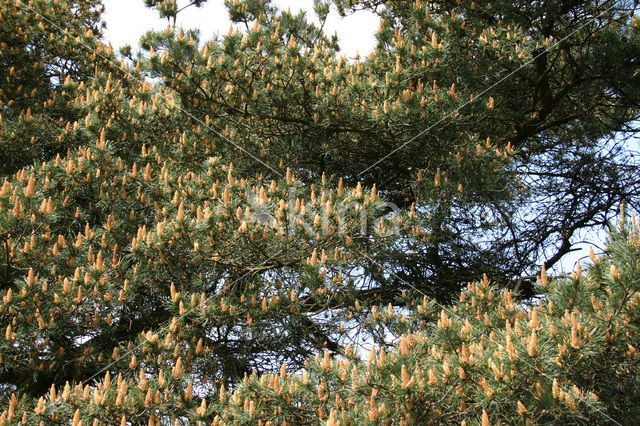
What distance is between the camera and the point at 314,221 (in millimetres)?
3592

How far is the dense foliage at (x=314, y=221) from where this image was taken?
2.84 m

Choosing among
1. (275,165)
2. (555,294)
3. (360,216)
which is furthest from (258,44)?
(555,294)

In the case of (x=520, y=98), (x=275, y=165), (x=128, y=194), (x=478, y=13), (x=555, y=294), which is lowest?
(x=555, y=294)

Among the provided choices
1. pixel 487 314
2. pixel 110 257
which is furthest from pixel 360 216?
pixel 110 257

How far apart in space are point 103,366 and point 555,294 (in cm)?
283

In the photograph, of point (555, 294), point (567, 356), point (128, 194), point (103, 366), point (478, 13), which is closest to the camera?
point (567, 356)

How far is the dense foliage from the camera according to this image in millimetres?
2840

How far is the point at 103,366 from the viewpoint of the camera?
12.9ft

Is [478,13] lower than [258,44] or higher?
higher

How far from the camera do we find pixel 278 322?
13.2 feet

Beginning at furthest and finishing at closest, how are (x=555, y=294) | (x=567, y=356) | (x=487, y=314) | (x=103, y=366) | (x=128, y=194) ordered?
(x=128, y=194), (x=103, y=366), (x=487, y=314), (x=555, y=294), (x=567, y=356)

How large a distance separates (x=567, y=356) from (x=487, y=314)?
2.88 ft

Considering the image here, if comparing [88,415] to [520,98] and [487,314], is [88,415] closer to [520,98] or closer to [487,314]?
[487,314]

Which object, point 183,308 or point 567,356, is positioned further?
point 183,308
